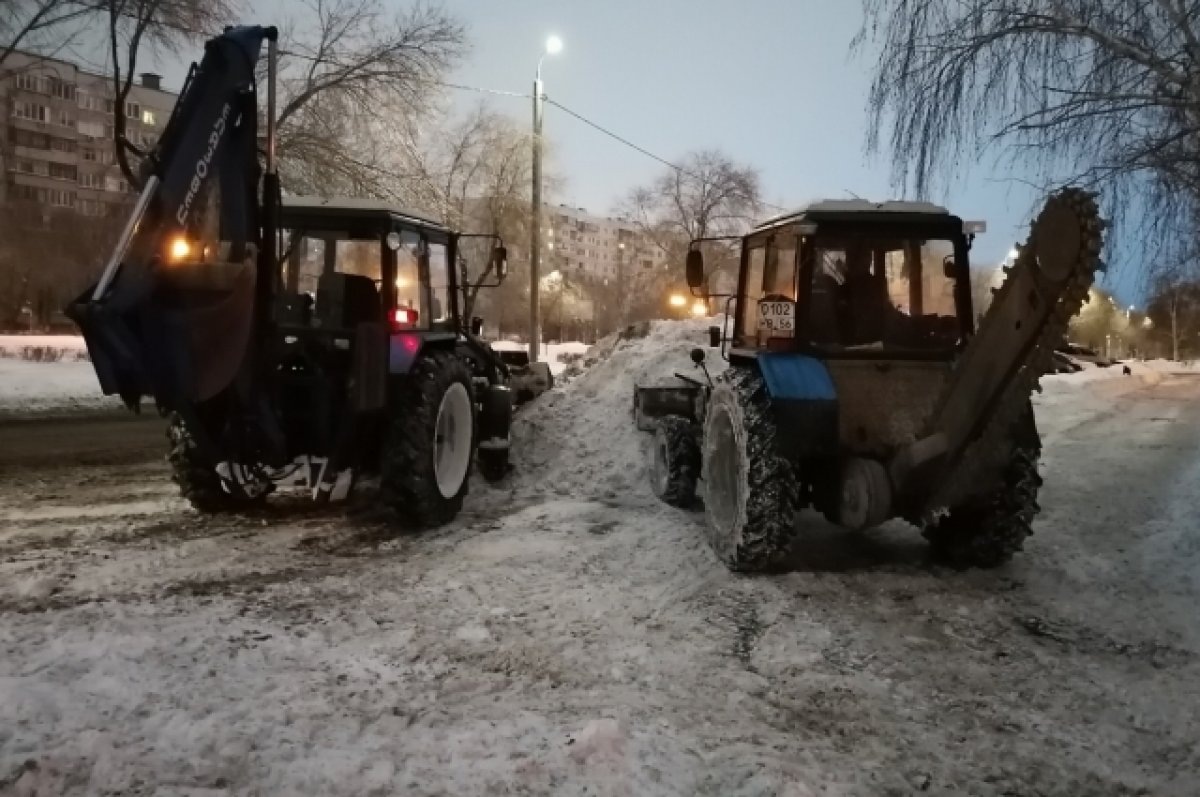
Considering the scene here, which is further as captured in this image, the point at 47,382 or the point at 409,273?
the point at 47,382

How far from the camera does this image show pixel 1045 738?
13.2 ft

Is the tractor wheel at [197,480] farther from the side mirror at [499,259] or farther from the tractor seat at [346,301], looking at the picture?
the side mirror at [499,259]

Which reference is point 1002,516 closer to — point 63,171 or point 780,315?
point 780,315

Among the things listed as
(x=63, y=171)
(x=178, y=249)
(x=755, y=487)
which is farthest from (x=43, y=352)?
(x=63, y=171)

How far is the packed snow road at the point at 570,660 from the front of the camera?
3545mm

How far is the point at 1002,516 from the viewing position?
6.16 metres

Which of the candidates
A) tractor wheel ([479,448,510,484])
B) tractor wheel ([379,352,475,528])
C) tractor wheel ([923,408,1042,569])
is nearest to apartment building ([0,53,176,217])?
tractor wheel ([479,448,510,484])

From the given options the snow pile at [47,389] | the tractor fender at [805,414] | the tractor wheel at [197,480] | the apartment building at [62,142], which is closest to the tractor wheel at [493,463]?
the tractor wheel at [197,480]

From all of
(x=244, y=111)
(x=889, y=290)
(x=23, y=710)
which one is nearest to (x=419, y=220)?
(x=244, y=111)

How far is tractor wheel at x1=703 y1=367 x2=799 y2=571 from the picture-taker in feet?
19.4

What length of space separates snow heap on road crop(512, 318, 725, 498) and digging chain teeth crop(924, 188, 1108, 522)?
394 cm

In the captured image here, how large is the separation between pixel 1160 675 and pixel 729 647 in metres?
2.15

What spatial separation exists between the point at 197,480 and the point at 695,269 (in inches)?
168

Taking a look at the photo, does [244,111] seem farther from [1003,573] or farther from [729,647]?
[1003,573]
